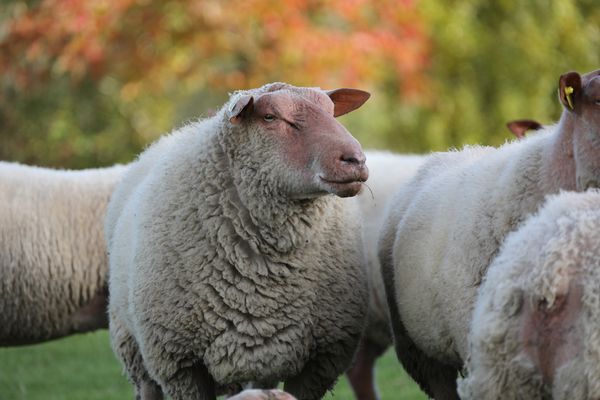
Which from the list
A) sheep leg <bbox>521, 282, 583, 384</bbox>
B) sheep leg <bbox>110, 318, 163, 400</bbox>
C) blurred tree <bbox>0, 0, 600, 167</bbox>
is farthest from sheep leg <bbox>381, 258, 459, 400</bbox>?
blurred tree <bbox>0, 0, 600, 167</bbox>

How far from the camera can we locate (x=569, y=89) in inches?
193

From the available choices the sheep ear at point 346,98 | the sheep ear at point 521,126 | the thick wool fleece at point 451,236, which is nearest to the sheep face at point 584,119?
the thick wool fleece at point 451,236

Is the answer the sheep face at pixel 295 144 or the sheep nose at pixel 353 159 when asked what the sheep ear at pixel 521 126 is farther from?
the sheep nose at pixel 353 159

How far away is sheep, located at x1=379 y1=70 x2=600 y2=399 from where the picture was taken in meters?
4.89

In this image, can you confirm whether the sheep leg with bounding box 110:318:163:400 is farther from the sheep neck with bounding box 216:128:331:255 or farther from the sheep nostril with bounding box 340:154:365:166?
the sheep nostril with bounding box 340:154:365:166

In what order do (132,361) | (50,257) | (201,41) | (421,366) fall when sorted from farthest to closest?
(201,41)
(50,257)
(132,361)
(421,366)

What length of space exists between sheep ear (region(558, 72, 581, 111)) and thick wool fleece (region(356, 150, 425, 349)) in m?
2.36

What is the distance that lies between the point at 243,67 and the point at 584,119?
10.5 metres

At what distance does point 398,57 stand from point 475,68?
3.23m

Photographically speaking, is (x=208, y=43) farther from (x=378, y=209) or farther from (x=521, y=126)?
(x=521, y=126)

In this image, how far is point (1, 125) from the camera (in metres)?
18.0

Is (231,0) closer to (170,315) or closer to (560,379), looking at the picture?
(170,315)

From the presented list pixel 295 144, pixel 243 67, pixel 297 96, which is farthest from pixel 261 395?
pixel 243 67

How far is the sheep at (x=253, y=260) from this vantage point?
17.0ft
